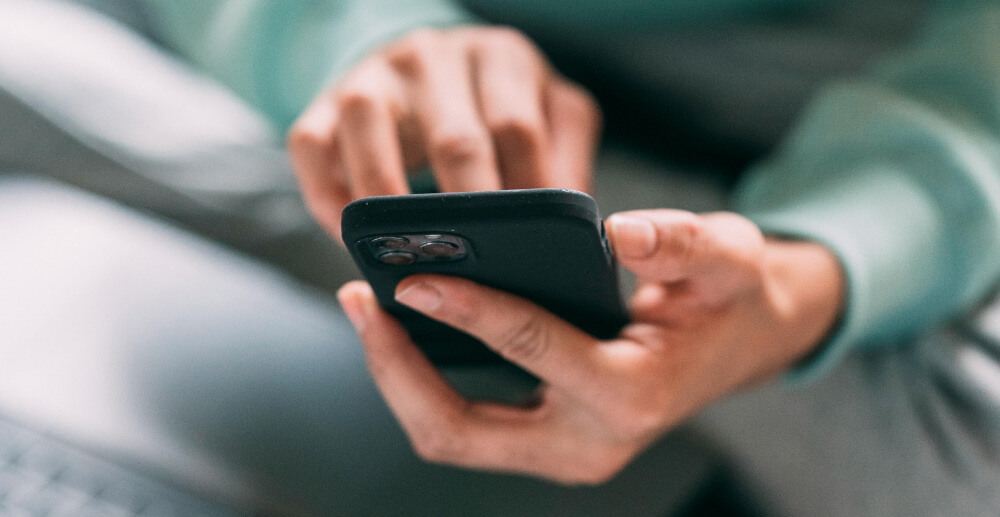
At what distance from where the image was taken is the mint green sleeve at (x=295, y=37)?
54 cm

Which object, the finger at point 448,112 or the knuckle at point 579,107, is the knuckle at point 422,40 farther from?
the knuckle at point 579,107

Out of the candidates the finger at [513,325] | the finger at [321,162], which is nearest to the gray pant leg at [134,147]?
the finger at [321,162]

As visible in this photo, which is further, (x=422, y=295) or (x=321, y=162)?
(x=321, y=162)

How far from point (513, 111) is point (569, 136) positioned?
86mm

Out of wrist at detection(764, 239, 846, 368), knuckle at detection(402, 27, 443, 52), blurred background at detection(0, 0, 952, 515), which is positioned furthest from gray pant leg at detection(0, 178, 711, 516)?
knuckle at detection(402, 27, 443, 52)

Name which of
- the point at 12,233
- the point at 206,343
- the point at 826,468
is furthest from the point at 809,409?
the point at 12,233

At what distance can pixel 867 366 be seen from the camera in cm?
46

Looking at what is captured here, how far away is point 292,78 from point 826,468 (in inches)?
20.3

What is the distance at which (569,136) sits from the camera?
1.55 feet

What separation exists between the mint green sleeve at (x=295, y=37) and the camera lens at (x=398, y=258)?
0.96 feet

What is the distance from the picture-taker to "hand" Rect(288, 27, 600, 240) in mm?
376

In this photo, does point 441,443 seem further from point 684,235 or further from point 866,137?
point 866,137

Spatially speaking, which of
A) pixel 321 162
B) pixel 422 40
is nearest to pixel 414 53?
pixel 422 40

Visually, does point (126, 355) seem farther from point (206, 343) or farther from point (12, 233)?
point (12, 233)
